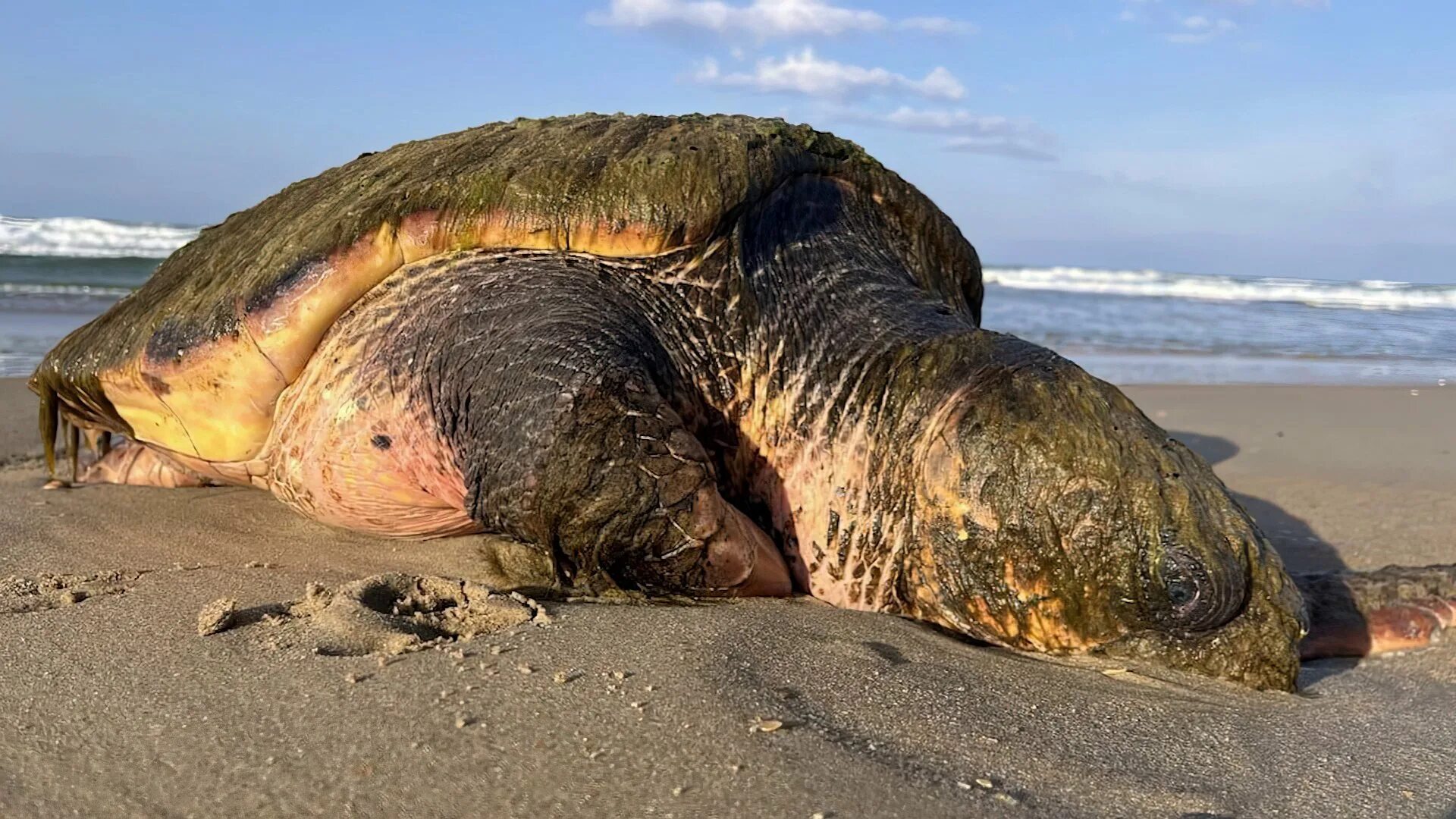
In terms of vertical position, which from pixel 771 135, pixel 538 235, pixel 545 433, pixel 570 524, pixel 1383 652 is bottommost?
pixel 1383 652

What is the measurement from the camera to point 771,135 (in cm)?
325

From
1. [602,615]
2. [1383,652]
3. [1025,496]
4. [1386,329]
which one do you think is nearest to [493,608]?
[602,615]

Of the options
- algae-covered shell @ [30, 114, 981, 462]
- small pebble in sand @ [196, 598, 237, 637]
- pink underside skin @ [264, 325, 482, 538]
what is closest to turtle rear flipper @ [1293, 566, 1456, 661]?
algae-covered shell @ [30, 114, 981, 462]

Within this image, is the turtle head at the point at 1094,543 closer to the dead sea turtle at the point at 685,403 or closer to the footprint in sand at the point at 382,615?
the dead sea turtle at the point at 685,403

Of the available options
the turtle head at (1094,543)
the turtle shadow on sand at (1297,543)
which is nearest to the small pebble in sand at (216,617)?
the turtle head at (1094,543)

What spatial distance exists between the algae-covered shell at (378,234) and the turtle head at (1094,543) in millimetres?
1031

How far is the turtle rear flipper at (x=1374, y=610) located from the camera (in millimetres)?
2641

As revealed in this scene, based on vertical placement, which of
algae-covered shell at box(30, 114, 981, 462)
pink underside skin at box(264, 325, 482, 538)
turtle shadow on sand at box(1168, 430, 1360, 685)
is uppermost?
algae-covered shell at box(30, 114, 981, 462)

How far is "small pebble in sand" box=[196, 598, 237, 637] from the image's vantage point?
1.96 meters

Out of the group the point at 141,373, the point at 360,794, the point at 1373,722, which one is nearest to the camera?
the point at 360,794

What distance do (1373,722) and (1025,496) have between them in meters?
0.77

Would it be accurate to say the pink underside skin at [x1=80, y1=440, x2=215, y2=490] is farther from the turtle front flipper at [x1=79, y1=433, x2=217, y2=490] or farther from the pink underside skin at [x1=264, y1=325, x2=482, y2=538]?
the pink underside skin at [x1=264, y1=325, x2=482, y2=538]

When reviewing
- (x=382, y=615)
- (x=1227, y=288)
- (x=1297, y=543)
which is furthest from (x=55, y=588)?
(x=1227, y=288)

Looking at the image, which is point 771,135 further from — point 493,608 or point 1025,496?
point 493,608
